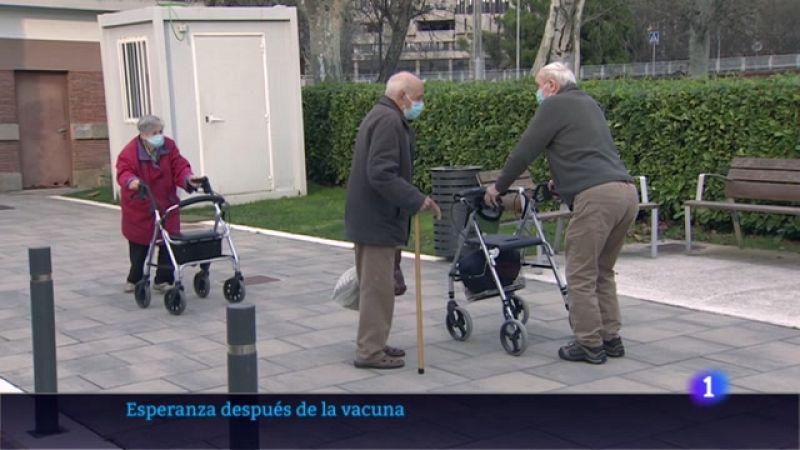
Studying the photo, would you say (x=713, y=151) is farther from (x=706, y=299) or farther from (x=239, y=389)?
(x=239, y=389)

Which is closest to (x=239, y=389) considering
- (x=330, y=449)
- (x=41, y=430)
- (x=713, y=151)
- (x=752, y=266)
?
(x=330, y=449)

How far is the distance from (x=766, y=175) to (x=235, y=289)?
17.6ft

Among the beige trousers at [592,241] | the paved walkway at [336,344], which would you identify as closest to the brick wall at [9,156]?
the paved walkway at [336,344]

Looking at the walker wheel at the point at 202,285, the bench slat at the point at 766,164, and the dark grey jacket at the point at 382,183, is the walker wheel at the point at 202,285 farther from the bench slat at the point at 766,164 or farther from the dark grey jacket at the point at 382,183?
the bench slat at the point at 766,164

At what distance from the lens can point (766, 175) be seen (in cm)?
984

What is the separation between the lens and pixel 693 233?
11.1 metres

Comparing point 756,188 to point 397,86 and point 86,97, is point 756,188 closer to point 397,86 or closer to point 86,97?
point 397,86

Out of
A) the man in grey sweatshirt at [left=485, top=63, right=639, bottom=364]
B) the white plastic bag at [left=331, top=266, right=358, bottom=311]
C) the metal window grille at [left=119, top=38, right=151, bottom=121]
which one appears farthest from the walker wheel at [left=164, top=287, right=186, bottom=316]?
the metal window grille at [left=119, top=38, right=151, bottom=121]

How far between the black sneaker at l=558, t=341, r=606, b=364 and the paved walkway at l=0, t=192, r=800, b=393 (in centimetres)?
7

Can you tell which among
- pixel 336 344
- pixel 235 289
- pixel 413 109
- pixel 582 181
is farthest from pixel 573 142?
pixel 235 289

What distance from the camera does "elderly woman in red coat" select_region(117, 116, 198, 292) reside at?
8453 millimetres

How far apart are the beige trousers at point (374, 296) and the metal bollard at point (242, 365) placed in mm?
2191

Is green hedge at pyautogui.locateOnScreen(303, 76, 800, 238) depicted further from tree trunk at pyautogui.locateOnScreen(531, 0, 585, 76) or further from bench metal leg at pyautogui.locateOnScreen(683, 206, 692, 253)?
tree trunk at pyautogui.locateOnScreen(531, 0, 585, 76)

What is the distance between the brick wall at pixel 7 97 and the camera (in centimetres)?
1809
